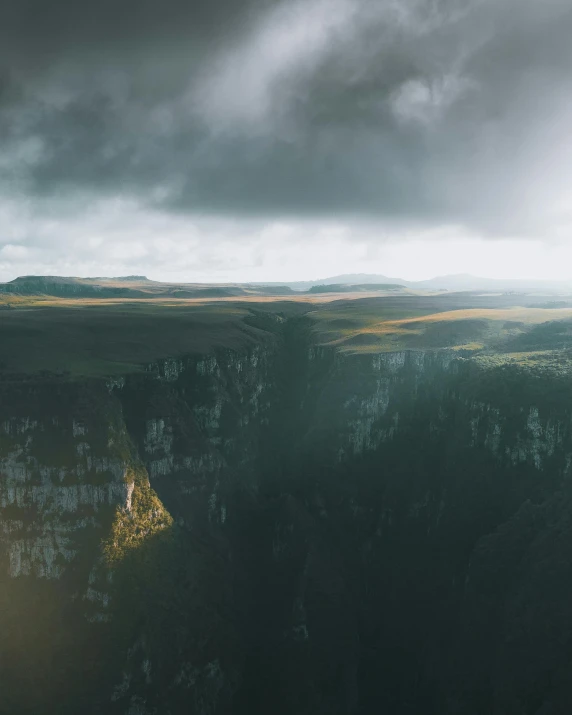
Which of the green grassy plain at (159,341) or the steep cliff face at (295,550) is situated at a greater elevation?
the green grassy plain at (159,341)

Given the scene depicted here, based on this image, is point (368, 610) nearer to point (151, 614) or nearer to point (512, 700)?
point (512, 700)

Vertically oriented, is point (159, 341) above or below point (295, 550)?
above

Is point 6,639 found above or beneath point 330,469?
beneath

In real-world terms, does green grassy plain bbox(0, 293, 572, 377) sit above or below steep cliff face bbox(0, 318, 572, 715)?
above

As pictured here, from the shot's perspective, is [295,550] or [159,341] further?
[159,341]

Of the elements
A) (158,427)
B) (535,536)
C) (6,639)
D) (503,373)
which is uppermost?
(503,373)

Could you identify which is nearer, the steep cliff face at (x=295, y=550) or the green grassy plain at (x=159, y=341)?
the steep cliff face at (x=295, y=550)

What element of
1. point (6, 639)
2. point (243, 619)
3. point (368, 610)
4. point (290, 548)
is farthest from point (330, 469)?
point (6, 639)

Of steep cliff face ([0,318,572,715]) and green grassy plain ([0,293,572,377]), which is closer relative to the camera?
steep cliff face ([0,318,572,715])
